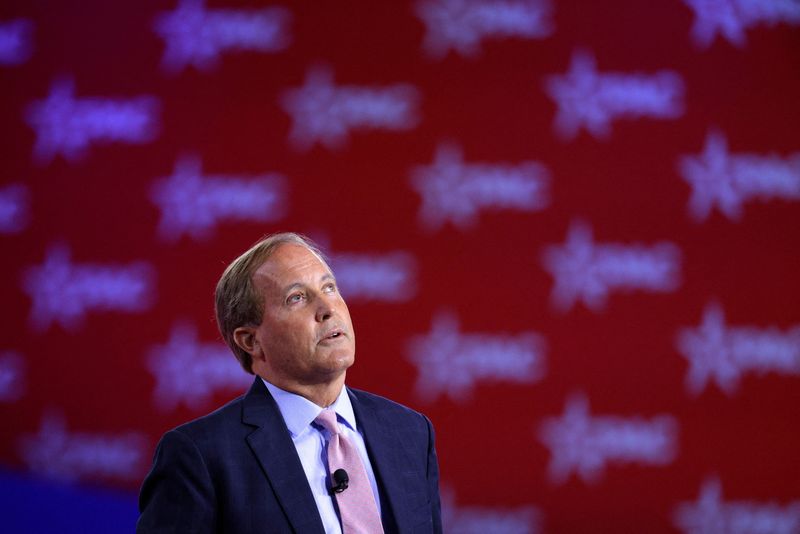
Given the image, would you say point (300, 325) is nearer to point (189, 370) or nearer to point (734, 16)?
point (189, 370)

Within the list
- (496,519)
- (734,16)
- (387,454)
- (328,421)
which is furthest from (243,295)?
(734,16)

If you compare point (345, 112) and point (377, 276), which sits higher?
point (345, 112)

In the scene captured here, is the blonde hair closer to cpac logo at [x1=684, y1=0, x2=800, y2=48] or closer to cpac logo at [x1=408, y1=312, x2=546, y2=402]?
cpac logo at [x1=408, y1=312, x2=546, y2=402]

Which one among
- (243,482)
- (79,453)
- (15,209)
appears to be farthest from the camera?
(15,209)

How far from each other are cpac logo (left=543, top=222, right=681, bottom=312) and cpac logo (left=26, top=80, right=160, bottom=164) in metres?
1.88

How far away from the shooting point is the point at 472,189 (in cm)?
A: 341

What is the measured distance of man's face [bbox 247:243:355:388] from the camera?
1.75 metres

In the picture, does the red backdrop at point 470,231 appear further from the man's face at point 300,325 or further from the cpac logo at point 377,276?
the man's face at point 300,325

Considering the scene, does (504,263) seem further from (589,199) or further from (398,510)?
(398,510)

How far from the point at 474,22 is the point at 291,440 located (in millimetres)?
2367

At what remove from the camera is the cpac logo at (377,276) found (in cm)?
339

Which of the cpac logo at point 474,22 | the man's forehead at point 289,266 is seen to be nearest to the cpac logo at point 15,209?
the cpac logo at point 474,22

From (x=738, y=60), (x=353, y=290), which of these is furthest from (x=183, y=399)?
(x=738, y=60)

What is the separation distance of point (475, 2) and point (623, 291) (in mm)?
1424
